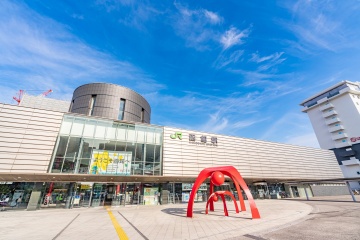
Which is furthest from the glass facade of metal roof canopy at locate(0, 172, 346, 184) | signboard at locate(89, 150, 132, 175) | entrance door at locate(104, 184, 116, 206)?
entrance door at locate(104, 184, 116, 206)

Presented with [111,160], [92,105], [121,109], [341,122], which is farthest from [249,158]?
[341,122]

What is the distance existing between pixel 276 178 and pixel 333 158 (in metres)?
22.1

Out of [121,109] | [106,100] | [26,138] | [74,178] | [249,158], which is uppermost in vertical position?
[106,100]

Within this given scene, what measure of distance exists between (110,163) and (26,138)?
9287 mm

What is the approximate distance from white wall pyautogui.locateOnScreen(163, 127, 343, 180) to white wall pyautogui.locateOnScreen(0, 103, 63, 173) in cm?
1411

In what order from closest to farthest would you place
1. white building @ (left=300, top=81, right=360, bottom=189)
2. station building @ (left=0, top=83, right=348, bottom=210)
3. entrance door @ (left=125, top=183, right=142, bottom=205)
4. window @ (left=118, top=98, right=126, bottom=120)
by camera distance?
station building @ (left=0, top=83, right=348, bottom=210) < entrance door @ (left=125, top=183, right=142, bottom=205) < window @ (left=118, top=98, right=126, bottom=120) < white building @ (left=300, top=81, right=360, bottom=189)

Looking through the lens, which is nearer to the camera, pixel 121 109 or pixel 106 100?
pixel 106 100

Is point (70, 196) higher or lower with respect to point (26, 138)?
lower

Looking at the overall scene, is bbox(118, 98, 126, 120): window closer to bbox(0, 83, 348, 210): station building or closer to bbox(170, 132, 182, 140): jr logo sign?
bbox(0, 83, 348, 210): station building

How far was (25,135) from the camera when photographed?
18.4 m

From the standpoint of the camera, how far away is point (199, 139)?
2769 cm

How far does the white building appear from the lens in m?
55.2

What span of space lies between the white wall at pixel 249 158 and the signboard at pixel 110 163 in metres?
5.28

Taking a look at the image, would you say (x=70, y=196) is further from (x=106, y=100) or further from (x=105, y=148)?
(x=106, y=100)
